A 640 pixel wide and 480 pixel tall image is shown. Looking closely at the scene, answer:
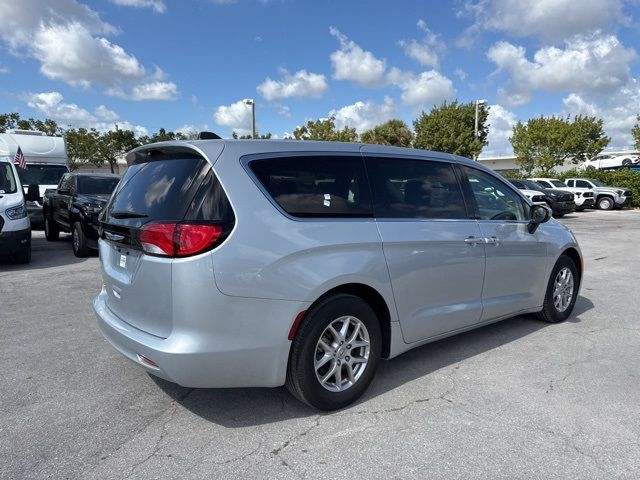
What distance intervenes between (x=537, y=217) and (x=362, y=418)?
275cm

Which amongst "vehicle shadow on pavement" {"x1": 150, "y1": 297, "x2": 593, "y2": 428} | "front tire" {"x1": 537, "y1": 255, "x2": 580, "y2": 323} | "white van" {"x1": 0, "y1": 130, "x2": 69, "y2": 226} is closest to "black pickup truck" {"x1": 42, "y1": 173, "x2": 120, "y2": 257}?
"white van" {"x1": 0, "y1": 130, "x2": 69, "y2": 226}

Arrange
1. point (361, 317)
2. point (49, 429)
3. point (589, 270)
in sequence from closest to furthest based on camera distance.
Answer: point (49, 429)
point (361, 317)
point (589, 270)

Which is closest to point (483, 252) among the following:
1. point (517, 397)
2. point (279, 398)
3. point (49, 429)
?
point (517, 397)

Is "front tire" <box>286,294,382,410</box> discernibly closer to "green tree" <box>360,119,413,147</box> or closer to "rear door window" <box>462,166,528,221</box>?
"rear door window" <box>462,166,528,221</box>

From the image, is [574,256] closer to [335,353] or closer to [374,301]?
[374,301]

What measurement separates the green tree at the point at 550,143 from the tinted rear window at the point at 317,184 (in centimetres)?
3699

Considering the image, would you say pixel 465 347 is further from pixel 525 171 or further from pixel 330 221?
pixel 525 171

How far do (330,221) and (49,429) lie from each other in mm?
2214

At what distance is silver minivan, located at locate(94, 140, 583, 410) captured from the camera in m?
2.73

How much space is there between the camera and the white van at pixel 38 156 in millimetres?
14547

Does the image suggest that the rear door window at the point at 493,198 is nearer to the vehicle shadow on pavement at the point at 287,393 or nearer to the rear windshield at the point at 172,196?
the vehicle shadow on pavement at the point at 287,393

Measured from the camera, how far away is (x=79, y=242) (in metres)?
9.23

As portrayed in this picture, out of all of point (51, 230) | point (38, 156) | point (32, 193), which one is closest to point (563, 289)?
point (32, 193)

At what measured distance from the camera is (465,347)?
4.44 meters
